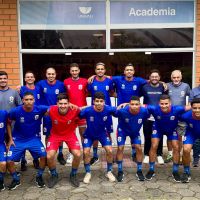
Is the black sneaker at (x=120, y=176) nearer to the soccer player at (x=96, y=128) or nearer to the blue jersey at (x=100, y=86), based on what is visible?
the soccer player at (x=96, y=128)

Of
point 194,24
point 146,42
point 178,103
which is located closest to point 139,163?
point 178,103

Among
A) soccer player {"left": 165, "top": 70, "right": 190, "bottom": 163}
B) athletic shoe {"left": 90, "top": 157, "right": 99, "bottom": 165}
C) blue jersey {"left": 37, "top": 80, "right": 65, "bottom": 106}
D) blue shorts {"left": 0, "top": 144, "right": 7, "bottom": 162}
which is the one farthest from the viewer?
athletic shoe {"left": 90, "top": 157, "right": 99, "bottom": 165}

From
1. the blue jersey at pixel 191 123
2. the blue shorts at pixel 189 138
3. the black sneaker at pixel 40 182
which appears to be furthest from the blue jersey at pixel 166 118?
the black sneaker at pixel 40 182

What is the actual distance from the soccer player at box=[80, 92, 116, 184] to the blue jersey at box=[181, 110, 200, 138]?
44.4 inches

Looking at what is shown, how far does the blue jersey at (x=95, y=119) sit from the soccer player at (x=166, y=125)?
0.71m

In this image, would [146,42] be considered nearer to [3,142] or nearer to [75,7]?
[75,7]

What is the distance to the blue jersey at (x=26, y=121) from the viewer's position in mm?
5172

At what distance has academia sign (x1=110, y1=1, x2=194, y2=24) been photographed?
22.9 feet

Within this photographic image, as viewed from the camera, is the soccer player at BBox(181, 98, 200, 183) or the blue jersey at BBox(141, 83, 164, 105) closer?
the soccer player at BBox(181, 98, 200, 183)

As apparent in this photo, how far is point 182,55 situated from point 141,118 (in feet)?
7.68

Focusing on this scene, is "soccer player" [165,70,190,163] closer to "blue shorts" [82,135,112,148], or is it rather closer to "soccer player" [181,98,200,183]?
"soccer player" [181,98,200,183]

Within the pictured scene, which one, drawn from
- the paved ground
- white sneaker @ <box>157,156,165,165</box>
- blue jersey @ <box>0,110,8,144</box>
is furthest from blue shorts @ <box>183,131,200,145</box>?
blue jersey @ <box>0,110,8,144</box>

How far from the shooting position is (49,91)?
19.5ft

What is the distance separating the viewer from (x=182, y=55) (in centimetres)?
714
